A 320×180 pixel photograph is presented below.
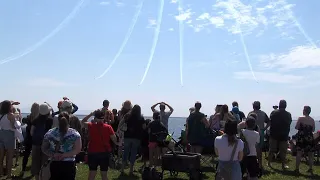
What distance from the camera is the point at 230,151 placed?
20.2ft

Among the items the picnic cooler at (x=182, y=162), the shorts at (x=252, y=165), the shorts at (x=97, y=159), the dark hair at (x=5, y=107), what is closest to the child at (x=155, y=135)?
the picnic cooler at (x=182, y=162)

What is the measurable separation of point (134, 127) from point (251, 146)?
11.5ft

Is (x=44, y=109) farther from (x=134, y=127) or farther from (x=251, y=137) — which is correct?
(x=251, y=137)

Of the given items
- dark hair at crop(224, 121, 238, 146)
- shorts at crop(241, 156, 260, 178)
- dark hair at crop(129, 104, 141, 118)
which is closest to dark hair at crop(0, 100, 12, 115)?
dark hair at crop(129, 104, 141, 118)

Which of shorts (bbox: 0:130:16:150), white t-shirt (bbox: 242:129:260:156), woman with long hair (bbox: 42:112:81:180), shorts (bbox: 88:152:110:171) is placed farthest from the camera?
shorts (bbox: 0:130:16:150)

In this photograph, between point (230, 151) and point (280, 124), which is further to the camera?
point (280, 124)

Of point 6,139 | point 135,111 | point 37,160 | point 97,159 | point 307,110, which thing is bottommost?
point 37,160

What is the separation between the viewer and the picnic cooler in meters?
8.95

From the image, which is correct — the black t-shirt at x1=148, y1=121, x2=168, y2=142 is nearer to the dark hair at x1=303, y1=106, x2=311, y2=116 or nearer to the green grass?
the green grass

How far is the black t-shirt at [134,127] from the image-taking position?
9812mm

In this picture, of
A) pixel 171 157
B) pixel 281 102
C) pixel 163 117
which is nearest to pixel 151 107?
pixel 163 117

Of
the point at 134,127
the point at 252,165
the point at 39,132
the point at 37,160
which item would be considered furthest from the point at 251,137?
the point at 37,160

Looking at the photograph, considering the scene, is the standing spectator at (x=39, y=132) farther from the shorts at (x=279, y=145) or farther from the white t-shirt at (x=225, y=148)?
the shorts at (x=279, y=145)

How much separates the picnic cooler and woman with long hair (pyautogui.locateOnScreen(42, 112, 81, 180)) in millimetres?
3686
